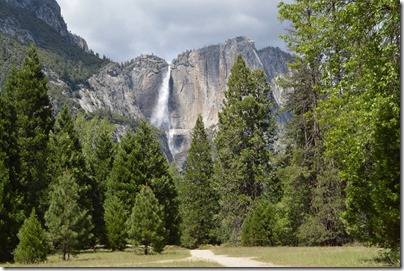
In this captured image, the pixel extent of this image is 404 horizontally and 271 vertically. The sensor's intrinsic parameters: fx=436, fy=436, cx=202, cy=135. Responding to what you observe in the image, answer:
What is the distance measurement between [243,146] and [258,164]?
6.04 feet

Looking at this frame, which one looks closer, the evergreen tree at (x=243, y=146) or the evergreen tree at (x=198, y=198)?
the evergreen tree at (x=243, y=146)

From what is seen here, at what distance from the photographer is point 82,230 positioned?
22.0 metres

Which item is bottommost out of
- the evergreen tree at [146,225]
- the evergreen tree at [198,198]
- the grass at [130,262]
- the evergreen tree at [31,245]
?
the grass at [130,262]

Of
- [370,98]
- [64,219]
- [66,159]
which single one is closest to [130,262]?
[64,219]

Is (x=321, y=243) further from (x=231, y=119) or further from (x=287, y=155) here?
(x=231, y=119)

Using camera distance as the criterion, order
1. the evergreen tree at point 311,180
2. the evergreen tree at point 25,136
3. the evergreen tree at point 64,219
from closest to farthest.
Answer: the evergreen tree at point 64,219 → the evergreen tree at point 311,180 → the evergreen tree at point 25,136

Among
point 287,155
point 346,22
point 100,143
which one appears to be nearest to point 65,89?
point 100,143

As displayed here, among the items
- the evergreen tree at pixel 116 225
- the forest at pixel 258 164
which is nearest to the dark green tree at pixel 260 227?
the forest at pixel 258 164

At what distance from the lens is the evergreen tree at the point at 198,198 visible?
42.8 meters

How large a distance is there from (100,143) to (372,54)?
3247cm

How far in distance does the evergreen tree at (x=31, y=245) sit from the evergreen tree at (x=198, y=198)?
24.8 m

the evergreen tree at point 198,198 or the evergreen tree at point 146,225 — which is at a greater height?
the evergreen tree at point 198,198

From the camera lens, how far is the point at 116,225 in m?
31.0

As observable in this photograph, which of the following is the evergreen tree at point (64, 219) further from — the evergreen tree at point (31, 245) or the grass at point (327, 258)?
the grass at point (327, 258)
